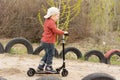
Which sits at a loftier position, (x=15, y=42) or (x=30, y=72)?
(x=15, y=42)

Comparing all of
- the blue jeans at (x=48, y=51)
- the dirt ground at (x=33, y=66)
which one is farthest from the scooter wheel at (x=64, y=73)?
the blue jeans at (x=48, y=51)

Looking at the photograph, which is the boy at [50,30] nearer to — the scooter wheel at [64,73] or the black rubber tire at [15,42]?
the scooter wheel at [64,73]

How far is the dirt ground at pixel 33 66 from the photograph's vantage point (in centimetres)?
902

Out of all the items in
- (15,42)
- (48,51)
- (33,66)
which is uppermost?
(15,42)

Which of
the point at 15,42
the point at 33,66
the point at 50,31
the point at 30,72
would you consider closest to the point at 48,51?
the point at 50,31

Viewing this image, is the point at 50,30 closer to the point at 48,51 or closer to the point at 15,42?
the point at 48,51

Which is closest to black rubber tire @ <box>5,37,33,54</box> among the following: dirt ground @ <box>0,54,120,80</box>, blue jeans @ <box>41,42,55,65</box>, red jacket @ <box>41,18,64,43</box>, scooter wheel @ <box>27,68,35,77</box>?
dirt ground @ <box>0,54,120,80</box>

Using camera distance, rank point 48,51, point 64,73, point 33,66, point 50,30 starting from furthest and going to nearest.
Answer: point 33,66 → point 64,73 → point 48,51 → point 50,30

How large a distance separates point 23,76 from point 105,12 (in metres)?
10.5

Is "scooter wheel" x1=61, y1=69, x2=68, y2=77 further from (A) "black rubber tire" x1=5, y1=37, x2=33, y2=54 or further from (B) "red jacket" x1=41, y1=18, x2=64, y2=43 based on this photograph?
(A) "black rubber tire" x1=5, y1=37, x2=33, y2=54

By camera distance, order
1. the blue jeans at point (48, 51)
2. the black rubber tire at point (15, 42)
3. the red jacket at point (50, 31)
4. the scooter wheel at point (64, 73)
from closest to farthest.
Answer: the red jacket at point (50, 31) → the blue jeans at point (48, 51) → the scooter wheel at point (64, 73) → the black rubber tire at point (15, 42)

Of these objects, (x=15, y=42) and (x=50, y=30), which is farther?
(x=15, y=42)

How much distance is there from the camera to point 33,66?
403 inches

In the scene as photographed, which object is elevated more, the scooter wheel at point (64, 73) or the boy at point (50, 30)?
the boy at point (50, 30)
